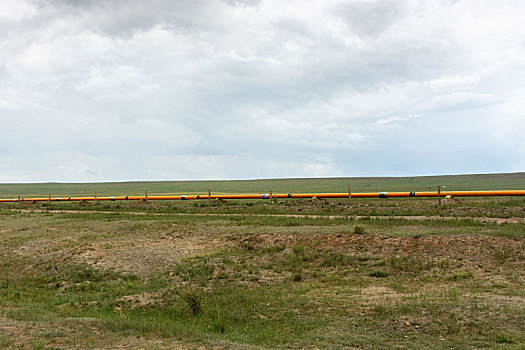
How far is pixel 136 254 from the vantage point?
16.9 m

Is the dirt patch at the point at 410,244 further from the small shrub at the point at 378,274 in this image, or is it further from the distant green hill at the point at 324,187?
the distant green hill at the point at 324,187

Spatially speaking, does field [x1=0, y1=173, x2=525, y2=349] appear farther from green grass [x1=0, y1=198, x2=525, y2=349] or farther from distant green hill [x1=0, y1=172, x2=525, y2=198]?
distant green hill [x1=0, y1=172, x2=525, y2=198]

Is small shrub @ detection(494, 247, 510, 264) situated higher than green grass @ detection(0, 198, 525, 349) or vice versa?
small shrub @ detection(494, 247, 510, 264)

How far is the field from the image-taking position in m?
8.85

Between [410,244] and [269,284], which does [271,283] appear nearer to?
[269,284]

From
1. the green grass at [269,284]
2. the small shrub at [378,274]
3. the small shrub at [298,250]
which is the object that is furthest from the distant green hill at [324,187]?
the small shrub at [378,274]

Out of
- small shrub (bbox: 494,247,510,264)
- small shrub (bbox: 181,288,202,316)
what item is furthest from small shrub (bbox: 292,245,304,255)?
small shrub (bbox: 494,247,510,264)

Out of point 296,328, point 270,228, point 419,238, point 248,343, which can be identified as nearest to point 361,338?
point 296,328

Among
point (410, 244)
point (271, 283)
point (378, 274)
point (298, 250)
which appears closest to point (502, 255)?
point (410, 244)

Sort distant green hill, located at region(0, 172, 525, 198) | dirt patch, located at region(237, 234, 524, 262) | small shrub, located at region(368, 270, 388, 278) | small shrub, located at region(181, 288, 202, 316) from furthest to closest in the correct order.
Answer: distant green hill, located at region(0, 172, 525, 198)
dirt patch, located at region(237, 234, 524, 262)
small shrub, located at region(368, 270, 388, 278)
small shrub, located at region(181, 288, 202, 316)

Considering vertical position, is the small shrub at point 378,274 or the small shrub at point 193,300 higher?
the small shrub at point 378,274

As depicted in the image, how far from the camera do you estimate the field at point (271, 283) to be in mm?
8852

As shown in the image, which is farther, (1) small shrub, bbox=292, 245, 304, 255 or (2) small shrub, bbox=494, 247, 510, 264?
(1) small shrub, bbox=292, 245, 304, 255

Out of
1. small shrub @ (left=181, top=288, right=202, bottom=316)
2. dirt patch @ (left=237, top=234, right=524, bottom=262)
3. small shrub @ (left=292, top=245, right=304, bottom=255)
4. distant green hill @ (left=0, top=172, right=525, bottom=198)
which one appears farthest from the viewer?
distant green hill @ (left=0, top=172, right=525, bottom=198)
